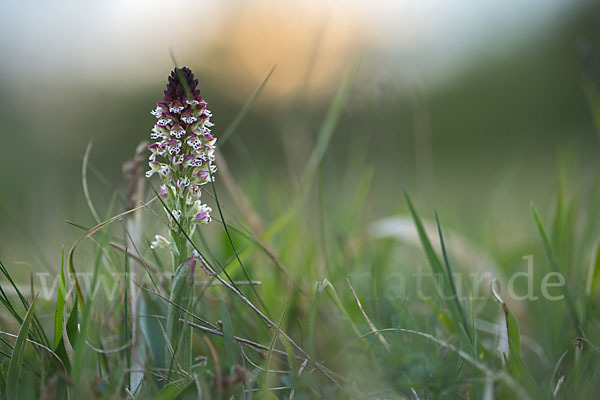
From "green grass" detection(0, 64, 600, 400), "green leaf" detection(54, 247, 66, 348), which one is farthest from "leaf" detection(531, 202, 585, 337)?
"green leaf" detection(54, 247, 66, 348)

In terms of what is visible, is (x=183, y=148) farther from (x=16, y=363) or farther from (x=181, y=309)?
(x=16, y=363)

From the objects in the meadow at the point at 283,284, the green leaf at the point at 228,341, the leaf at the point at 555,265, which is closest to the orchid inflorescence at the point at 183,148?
the meadow at the point at 283,284

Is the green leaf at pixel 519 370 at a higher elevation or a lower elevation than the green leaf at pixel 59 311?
lower

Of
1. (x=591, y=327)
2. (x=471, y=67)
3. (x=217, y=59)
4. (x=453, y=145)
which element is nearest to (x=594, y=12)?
(x=471, y=67)

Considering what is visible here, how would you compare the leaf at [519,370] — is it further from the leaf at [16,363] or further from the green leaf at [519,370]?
the leaf at [16,363]

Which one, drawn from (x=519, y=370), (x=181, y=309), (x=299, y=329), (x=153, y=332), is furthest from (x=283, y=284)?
(x=519, y=370)

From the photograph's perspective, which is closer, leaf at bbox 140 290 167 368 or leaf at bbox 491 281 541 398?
leaf at bbox 491 281 541 398

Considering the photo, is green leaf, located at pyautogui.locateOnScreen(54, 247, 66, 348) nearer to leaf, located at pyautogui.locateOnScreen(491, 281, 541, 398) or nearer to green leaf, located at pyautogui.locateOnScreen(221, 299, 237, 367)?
green leaf, located at pyautogui.locateOnScreen(221, 299, 237, 367)
